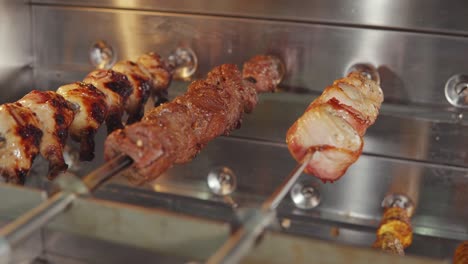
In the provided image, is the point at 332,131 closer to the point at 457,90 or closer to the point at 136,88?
the point at 457,90

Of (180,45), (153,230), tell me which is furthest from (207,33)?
(153,230)

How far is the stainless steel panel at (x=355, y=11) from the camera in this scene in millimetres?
2090

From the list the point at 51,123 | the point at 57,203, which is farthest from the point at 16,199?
the point at 51,123

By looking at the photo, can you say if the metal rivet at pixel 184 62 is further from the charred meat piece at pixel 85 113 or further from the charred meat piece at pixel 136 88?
the charred meat piece at pixel 85 113

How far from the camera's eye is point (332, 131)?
1795 millimetres

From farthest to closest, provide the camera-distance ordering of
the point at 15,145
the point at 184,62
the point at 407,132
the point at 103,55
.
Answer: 1. the point at 103,55
2. the point at 184,62
3. the point at 407,132
4. the point at 15,145

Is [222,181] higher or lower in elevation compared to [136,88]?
lower

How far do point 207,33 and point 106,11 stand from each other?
45 centimetres

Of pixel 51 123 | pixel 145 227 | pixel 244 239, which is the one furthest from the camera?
pixel 51 123

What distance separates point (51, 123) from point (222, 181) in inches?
32.4

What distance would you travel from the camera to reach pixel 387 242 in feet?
6.36

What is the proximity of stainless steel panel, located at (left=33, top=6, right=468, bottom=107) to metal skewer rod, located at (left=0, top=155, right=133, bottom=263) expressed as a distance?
Answer: 1.00 m

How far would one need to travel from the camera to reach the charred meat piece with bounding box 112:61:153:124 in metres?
2.26

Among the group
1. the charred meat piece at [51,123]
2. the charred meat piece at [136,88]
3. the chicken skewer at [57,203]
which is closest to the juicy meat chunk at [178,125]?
the chicken skewer at [57,203]
